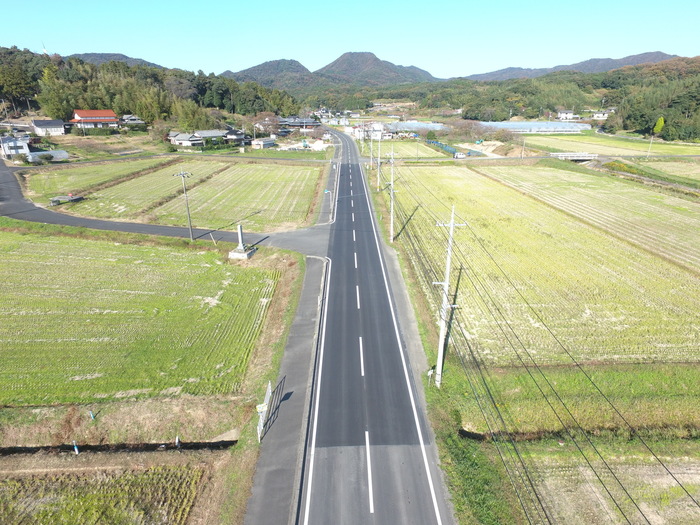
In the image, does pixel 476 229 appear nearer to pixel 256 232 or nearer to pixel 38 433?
pixel 256 232

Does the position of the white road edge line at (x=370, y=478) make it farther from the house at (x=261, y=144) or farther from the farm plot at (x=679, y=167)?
the house at (x=261, y=144)

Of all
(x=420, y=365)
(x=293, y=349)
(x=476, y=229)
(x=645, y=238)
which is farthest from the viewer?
(x=476, y=229)

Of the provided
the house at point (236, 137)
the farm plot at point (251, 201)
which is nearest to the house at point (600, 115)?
the house at point (236, 137)

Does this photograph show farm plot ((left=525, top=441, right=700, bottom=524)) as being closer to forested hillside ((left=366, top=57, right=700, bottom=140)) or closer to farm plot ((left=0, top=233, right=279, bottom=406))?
farm plot ((left=0, top=233, right=279, bottom=406))

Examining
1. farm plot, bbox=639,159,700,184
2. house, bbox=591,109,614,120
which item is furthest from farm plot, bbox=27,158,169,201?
house, bbox=591,109,614,120

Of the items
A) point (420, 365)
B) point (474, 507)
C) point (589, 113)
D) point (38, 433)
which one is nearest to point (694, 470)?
point (474, 507)
